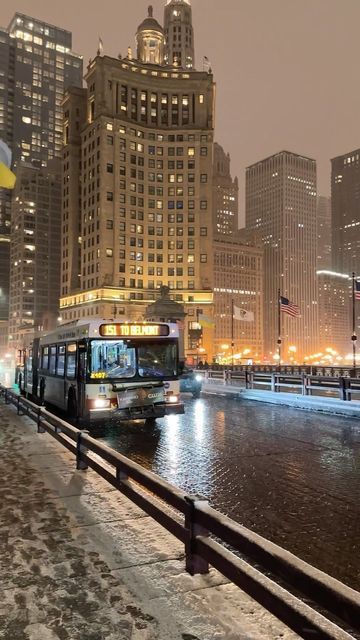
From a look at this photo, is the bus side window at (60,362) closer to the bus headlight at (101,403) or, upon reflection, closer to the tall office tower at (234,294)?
the bus headlight at (101,403)

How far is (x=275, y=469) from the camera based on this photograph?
9.78 meters

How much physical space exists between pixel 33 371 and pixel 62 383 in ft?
24.0

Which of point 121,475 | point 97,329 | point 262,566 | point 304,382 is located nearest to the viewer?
point 262,566

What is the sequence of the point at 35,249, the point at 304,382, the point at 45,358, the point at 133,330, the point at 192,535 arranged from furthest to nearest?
the point at 35,249 < the point at 304,382 < the point at 45,358 < the point at 133,330 < the point at 192,535

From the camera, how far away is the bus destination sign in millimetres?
13875

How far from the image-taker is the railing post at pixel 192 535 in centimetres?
453

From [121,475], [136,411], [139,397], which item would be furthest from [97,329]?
[121,475]

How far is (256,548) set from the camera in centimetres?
362

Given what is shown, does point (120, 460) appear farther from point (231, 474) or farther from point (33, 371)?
point (33, 371)

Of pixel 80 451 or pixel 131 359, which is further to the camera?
pixel 131 359

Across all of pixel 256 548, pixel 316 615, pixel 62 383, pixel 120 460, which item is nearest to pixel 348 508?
pixel 120 460

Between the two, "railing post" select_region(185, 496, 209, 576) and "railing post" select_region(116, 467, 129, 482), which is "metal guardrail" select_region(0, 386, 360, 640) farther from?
"railing post" select_region(116, 467, 129, 482)

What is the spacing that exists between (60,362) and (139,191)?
4396 inches

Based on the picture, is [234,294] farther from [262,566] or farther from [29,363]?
[262,566]
